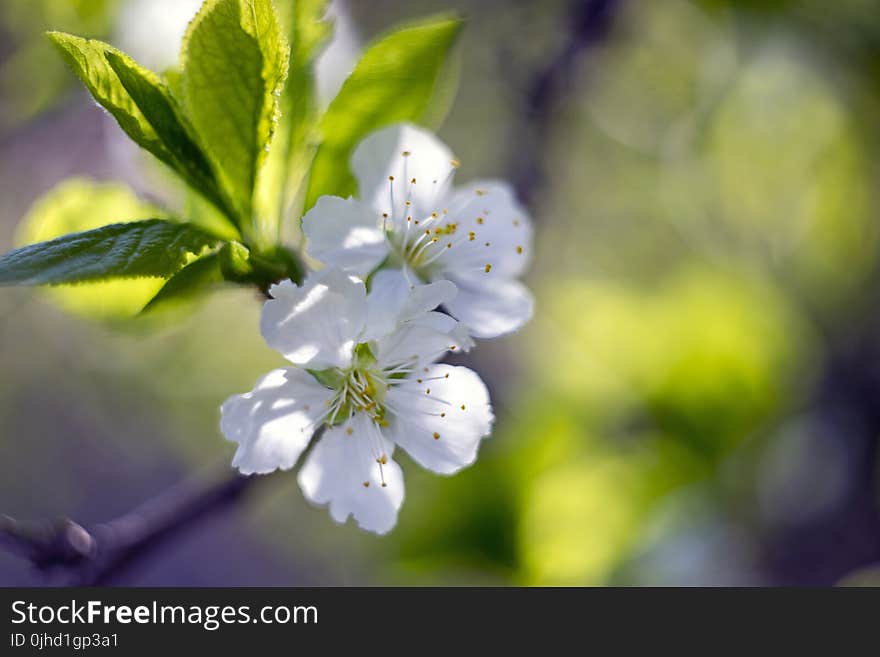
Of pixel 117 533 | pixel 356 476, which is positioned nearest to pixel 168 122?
pixel 356 476

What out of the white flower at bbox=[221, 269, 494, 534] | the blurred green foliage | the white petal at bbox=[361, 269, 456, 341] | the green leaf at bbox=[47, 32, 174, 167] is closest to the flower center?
the white flower at bbox=[221, 269, 494, 534]

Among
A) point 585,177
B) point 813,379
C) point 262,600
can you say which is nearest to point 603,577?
point 262,600

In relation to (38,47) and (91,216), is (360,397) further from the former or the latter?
(38,47)

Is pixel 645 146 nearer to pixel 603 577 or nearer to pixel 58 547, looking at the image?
pixel 603 577

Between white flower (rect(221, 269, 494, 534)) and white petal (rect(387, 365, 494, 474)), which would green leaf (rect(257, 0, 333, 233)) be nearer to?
white flower (rect(221, 269, 494, 534))

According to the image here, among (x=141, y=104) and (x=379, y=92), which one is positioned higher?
(x=379, y=92)

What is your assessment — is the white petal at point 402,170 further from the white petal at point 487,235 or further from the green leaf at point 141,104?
the green leaf at point 141,104

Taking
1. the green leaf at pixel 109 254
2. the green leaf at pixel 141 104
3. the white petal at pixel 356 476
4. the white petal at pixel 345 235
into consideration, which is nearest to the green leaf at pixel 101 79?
the green leaf at pixel 141 104
